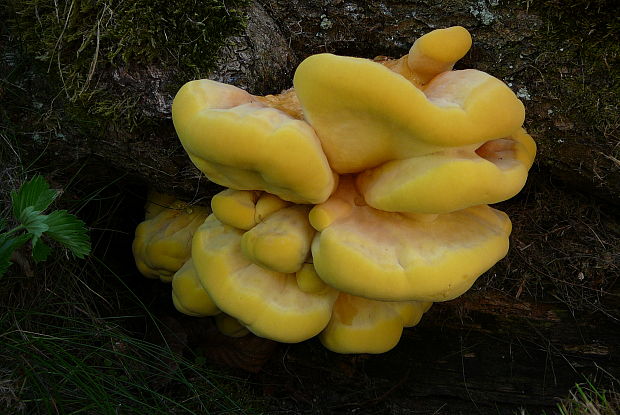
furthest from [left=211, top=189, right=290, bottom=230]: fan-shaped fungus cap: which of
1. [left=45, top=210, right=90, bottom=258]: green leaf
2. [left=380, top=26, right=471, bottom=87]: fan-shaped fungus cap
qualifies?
[left=380, top=26, right=471, bottom=87]: fan-shaped fungus cap

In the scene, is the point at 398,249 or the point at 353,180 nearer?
the point at 398,249

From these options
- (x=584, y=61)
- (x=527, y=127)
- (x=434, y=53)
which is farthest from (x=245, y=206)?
(x=584, y=61)

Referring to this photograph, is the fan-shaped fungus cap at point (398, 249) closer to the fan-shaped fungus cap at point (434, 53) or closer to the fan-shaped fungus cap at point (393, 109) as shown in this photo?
the fan-shaped fungus cap at point (393, 109)

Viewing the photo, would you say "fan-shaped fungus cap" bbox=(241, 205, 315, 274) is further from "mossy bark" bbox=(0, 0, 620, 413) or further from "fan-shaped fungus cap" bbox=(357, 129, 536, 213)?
"mossy bark" bbox=(0, 0, 620, 413)

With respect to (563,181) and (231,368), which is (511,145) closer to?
(563,181)

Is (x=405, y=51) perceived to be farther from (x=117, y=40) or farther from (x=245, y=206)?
(x=117, y=40)

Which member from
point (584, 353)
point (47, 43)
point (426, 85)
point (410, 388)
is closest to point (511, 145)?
point (426, 85)
